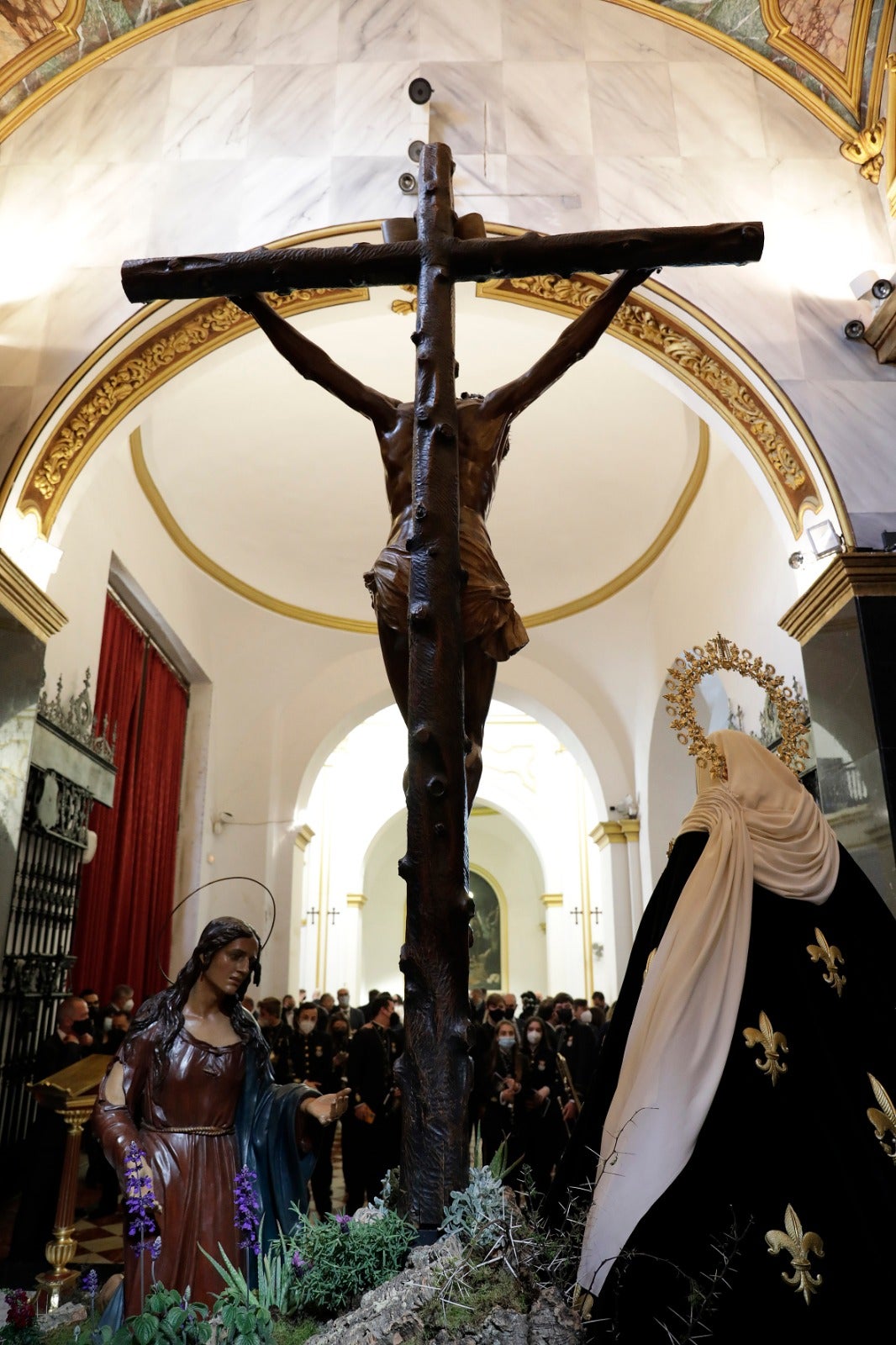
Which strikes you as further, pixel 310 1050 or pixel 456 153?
pixel 310 1050

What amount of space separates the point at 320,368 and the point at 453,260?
397mm

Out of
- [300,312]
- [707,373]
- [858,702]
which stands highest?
[300,312]

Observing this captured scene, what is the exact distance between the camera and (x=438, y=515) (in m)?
1.82

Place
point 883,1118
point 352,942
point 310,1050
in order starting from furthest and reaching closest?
point 352,942 < point 310,1050 < point 883,1118

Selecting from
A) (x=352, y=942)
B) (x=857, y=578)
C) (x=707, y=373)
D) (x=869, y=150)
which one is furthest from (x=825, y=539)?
(x=352, y=942)

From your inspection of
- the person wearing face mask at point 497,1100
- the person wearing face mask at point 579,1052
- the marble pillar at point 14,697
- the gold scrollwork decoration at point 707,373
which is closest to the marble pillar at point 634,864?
the person wearing face mask at point 579,1052

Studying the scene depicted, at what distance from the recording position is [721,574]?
8.74m

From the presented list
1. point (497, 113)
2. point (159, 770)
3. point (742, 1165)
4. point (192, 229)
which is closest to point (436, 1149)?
point (742, 1165)

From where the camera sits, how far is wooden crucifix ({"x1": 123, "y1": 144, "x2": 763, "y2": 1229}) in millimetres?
1594

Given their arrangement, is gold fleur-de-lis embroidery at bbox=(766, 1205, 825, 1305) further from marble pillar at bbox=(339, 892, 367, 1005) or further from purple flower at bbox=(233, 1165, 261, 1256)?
marble pillar at bbox=(339, 892, 367, 1005)

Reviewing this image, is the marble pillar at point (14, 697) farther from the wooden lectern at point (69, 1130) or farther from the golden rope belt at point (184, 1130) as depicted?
the golden rope belt at point (184, 1130)

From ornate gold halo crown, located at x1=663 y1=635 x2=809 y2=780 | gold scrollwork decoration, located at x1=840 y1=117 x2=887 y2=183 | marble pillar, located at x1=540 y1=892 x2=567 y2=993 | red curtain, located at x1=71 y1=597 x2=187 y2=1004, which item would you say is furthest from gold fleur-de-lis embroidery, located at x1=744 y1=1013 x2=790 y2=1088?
marble pillar, located at x1=540 y1=892 x2=567 y2=993

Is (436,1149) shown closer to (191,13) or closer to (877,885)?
(877,885)

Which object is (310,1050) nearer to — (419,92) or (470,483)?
(419,92)
